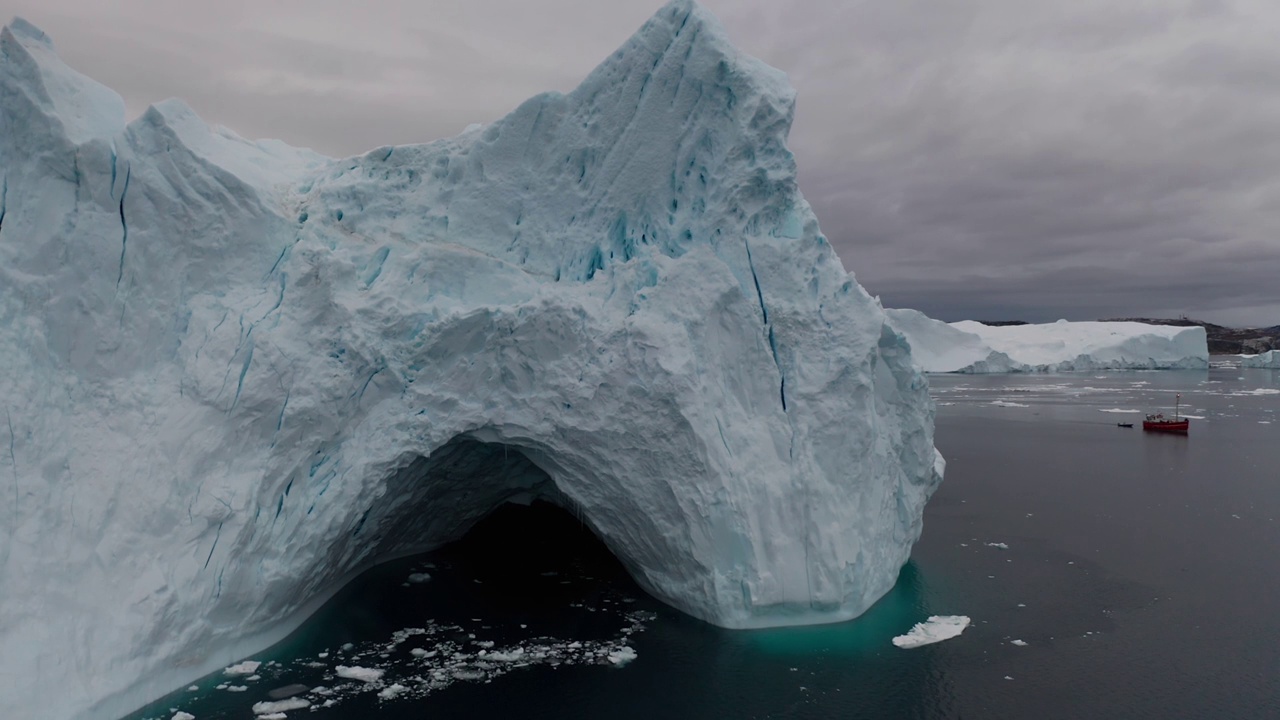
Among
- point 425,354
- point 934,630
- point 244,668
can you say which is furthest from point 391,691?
point 934,630

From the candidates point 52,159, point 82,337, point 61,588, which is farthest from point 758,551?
point 52,159

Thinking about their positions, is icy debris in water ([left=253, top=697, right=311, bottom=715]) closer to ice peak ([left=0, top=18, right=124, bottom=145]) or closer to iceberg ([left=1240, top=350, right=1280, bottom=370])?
ice peak ([left=0, top=18, right=124, bottom=145])

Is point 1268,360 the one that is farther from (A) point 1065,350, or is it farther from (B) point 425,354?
(B) point 425,354

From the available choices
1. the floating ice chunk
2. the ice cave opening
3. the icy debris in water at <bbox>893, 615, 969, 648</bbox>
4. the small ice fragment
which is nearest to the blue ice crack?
the ice cave opening

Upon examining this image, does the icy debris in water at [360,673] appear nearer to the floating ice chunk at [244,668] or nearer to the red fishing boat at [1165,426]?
the floating ice chunk at [244,668]

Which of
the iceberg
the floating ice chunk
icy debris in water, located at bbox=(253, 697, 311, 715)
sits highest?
the iceberg

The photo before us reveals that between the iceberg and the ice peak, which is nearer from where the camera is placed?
the ice peak
